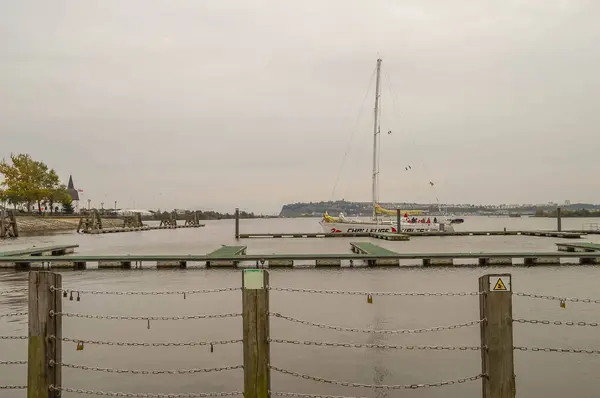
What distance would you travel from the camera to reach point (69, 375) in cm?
787

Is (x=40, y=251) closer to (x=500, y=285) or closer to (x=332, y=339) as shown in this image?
(x=332, y=339)

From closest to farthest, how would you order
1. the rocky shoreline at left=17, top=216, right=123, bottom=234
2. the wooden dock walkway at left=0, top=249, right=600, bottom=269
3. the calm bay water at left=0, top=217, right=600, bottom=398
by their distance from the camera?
the calm bay water at left=0, top=217, right=600, bottom=398
the wooden dock walkway at left=0, top=249, right=600, bottom=269
the rocky shoreline at left=17, top=216, right=123, bottom=234

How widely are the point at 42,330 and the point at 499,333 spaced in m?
5.09

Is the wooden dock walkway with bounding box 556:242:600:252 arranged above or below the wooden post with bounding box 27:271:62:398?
below

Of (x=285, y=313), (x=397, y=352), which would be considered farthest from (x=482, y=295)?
(x=285, y=313)

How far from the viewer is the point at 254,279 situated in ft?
18.1

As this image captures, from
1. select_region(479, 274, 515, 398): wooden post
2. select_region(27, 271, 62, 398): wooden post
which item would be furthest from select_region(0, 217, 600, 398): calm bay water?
select_region(479, 274, 515, 398): wooden post

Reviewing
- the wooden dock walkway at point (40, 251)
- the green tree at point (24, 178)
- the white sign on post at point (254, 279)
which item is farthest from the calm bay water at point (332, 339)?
the green tree at point (24, 178)

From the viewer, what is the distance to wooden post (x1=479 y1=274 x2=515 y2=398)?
526 cm

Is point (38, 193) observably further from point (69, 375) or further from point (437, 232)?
point (69, 375)

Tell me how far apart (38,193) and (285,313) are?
9794 cm

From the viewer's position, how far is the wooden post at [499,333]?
5.26 meters

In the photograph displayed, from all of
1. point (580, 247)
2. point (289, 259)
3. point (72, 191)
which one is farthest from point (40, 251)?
point (72, 191)

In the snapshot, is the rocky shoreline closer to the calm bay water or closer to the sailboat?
the sailboat
